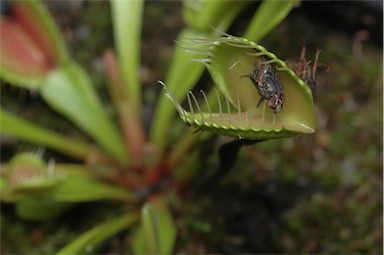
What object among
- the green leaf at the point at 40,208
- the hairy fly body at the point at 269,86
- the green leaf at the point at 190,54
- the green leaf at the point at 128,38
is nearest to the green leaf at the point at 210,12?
the green leaf at the point at 190,54

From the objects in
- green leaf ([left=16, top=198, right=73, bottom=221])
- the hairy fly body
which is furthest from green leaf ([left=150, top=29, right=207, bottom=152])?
the hairy fly body

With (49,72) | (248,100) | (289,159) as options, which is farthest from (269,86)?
(49,72)

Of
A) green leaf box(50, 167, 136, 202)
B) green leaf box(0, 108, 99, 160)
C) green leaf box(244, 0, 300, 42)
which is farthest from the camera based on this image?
green leaf box(0, 108, 99, 160)

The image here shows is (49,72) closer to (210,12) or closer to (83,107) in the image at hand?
(83,107)

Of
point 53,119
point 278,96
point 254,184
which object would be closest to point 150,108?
point 53,119

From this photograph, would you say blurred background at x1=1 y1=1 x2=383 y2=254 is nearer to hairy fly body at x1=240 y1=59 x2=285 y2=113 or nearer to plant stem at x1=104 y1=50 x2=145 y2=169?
plant stem at x1=104 y1=50 x2=145 y2=169
